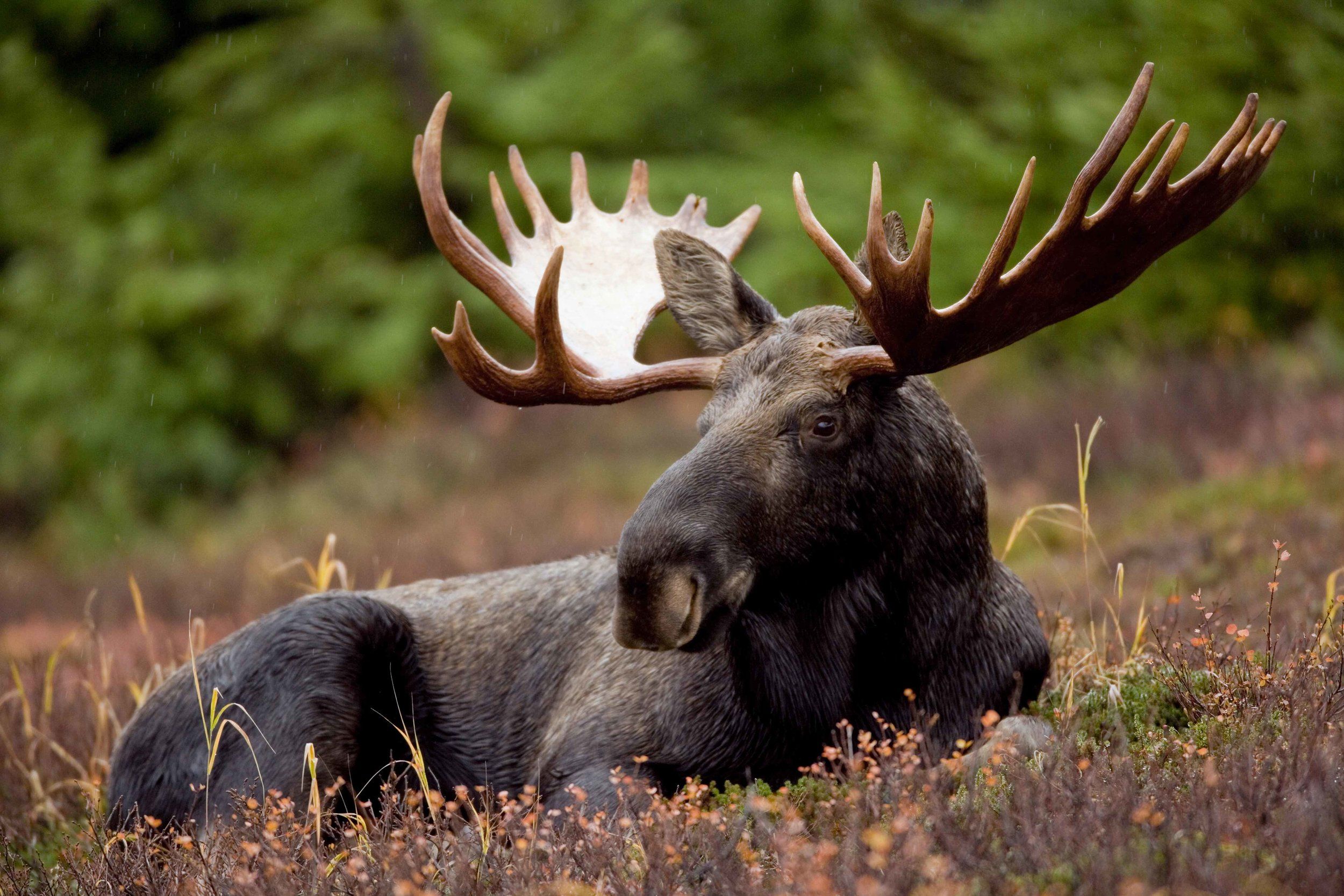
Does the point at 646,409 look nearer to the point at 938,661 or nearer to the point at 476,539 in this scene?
the point at 476,539

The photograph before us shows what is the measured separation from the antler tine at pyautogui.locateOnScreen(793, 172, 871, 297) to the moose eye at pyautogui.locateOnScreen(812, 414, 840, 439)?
33 cm

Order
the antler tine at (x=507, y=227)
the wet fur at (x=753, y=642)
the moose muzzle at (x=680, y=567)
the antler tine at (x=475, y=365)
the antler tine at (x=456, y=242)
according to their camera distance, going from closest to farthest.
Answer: the moose muzzle at (x=680, y=567), the wet fur at (x=753, y=642), the antler tine at (x=475, y=365), the antler tine at (x=456, y=242), the antler tine at (x=507, y=227)

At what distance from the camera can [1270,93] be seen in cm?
1141

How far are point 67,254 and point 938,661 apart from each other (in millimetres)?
15315

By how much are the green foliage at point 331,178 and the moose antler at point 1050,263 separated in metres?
9.84

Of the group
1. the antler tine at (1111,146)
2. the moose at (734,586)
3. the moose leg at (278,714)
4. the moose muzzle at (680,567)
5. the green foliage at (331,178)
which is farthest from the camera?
the green foliage at (331,178)

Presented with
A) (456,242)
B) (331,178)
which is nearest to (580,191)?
(456,242)

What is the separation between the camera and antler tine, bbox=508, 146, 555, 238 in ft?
16.9

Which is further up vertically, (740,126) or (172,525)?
(740,126)

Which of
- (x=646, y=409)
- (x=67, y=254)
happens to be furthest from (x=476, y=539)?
(x=67, y=254)

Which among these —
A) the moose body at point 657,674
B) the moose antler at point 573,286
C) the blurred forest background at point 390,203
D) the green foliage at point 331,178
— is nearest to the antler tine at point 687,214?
the moose antler at point 573,286

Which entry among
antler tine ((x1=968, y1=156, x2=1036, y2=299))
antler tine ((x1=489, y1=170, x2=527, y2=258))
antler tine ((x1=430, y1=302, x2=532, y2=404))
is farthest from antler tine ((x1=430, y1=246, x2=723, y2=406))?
antler tine ((x1=489, y1=170, x2=527, y2=258))

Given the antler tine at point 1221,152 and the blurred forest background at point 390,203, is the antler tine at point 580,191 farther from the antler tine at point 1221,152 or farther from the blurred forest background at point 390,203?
the blurred forest background at point 390,203

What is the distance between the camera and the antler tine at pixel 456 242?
14.4ft
